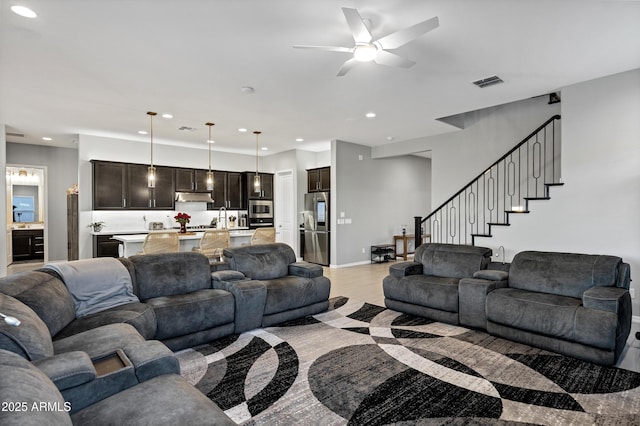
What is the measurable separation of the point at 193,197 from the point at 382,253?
488 centimetres

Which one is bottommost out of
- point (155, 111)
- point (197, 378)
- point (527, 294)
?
point (197, 378)

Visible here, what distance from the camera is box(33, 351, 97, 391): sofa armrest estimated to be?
153 cm

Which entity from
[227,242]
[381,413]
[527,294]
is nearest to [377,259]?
[227,242]

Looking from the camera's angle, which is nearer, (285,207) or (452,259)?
(452,259)

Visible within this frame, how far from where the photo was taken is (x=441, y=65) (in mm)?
3844

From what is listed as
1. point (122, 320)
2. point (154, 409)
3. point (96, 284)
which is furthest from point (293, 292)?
point (154, 409)

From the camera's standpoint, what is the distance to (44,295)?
2.46 metres

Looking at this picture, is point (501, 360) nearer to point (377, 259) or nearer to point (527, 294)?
point (527, 294)

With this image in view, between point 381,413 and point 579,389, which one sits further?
point 579,389

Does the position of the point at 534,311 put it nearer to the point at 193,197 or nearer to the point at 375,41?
the point at 375,41

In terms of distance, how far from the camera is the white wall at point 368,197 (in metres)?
7.80

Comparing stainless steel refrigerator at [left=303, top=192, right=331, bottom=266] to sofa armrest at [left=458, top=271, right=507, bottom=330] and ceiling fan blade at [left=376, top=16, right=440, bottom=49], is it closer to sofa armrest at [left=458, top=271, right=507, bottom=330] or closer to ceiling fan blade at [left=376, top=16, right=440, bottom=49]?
sofa armrest at [left=458, top=271, right=507, bottom=330]

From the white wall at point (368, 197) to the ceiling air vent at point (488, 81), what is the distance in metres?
3.71

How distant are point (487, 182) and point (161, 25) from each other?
610 centimetres
